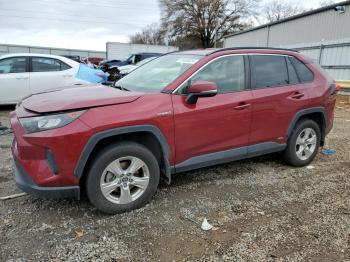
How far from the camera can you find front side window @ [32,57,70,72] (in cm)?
856

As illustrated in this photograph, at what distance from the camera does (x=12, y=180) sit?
4.11 meters

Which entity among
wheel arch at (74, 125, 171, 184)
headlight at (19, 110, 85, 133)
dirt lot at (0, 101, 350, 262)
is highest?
headlight at (19, 110, 85, 133)

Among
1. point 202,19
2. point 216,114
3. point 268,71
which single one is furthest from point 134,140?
point 202,19

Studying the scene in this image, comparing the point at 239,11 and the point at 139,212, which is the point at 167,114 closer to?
the point at 139,212

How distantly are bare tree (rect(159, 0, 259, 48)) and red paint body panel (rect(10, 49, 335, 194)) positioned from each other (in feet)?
130

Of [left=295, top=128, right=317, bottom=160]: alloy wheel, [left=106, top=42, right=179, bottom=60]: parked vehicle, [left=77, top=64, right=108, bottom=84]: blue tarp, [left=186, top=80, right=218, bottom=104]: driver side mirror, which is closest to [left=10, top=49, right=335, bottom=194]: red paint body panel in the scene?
[left=186, top=80, right=218, bottom=104]: driver side mirror

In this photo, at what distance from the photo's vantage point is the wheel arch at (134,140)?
117 inches

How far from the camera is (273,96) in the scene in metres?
4.13

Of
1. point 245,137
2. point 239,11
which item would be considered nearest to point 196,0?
point 239,11

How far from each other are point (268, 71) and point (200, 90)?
1385 millimetres

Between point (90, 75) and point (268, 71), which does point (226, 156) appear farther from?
point (90, 75)

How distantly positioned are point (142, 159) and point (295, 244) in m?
1.64

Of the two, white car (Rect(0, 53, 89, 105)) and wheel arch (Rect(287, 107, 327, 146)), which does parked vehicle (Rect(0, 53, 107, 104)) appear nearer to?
white car (Rect(0, 53, 89, 105))

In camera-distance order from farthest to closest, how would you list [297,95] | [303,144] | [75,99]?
[303,144]
[297,95]
[75,99]
